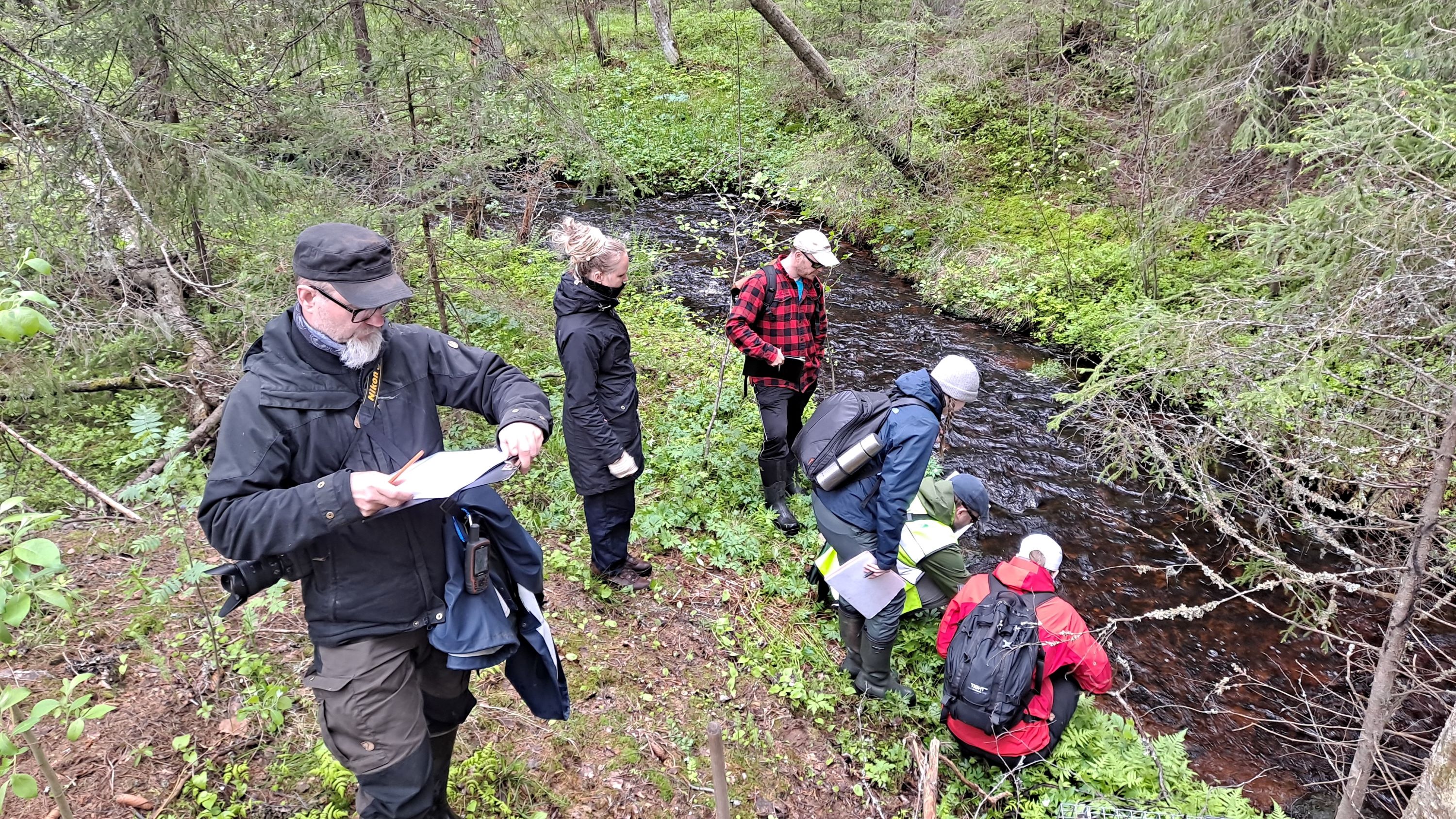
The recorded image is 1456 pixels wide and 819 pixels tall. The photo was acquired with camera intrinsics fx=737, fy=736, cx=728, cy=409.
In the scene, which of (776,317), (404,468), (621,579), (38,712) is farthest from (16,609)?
(776,317)

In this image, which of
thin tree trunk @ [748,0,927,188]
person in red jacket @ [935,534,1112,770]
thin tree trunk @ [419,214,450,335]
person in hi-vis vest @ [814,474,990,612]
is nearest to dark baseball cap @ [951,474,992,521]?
person in hi-vis vest @ [814,474,990,612]

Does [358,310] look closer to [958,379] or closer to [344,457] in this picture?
[344,457]

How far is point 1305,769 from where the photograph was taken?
4.81m

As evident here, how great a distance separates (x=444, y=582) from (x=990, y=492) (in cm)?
571

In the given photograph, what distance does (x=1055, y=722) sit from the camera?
4320 mm

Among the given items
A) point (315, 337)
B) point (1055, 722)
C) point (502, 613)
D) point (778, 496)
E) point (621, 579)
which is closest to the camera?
point (315, 337)

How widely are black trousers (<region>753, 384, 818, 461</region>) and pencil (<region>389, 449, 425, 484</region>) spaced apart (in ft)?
12.4

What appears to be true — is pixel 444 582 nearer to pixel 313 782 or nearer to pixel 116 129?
pixel 313 782

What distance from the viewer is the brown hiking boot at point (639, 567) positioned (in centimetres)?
516

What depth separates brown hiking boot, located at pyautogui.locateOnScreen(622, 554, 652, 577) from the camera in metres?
5.16

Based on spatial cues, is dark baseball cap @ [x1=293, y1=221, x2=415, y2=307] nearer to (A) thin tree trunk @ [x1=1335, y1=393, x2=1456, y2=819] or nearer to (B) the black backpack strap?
(B) the black backpack strap

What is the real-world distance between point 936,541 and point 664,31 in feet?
70.0

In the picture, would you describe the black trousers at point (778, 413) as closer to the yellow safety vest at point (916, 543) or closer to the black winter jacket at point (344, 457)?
the yellow safety vest at point (916, 543)

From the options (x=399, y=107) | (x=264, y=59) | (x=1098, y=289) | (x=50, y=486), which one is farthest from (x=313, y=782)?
(x=1098, y=289)
